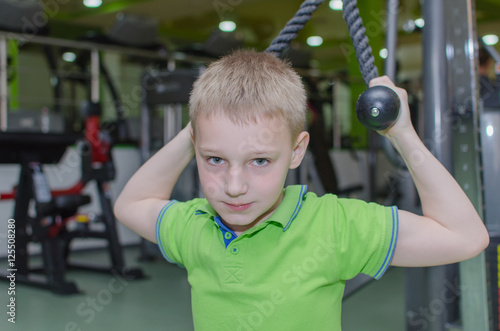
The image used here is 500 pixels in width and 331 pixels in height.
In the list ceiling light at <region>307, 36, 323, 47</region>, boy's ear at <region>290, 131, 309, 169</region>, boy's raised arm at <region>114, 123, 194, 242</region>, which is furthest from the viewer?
ceiling light at <region>307, 36, 323, 47</region>

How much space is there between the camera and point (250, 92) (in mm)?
744

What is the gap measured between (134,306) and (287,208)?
1.82 m

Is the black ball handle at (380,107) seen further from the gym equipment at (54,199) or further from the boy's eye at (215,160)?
the gym equipment at (54,199)

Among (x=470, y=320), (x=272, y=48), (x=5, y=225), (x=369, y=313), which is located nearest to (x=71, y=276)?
(x=5, y=225)

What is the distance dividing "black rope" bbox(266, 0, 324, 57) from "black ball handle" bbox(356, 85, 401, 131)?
24 centimetres

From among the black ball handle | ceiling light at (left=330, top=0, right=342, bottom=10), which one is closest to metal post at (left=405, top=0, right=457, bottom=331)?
the black ball handle

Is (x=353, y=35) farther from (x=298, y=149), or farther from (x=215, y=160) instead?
(x=215, y=160)

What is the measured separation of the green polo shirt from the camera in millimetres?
755

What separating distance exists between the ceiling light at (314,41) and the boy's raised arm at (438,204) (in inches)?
388

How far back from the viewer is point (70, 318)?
2.19 m

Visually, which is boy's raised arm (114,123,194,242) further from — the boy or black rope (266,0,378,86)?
black rope (266,0,378,86)

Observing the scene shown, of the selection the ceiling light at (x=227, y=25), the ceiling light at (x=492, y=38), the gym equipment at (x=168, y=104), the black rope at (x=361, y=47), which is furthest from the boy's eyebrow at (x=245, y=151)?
the ceiling light at (x=492, y=38)

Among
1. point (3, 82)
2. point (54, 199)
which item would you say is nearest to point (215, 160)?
point (54, 199)

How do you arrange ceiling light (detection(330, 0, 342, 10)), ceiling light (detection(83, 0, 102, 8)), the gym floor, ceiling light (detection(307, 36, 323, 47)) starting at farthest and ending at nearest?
ceiling light (detection(307, 36, 323, 47)) → ceiling light (detection(83, 0, 102, 8)) → ceiling light (detection(330, 0, 342, 10)) → the gym floor
